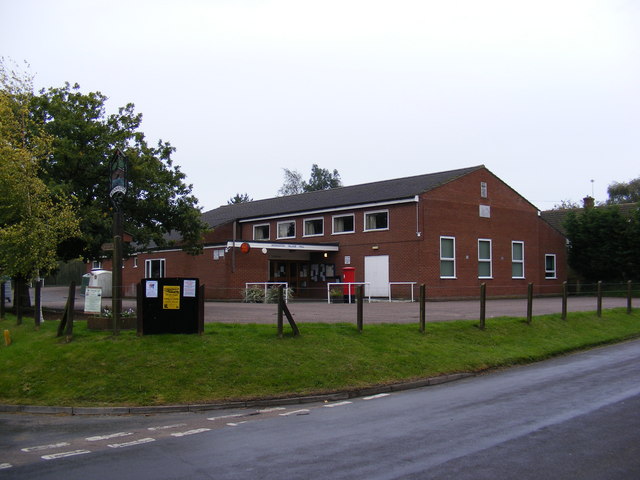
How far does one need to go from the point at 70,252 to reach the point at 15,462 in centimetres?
1462

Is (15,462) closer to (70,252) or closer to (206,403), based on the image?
(206,403)

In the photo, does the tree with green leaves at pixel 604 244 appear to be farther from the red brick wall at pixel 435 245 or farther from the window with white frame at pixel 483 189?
the window with white frame at pixel 483 189

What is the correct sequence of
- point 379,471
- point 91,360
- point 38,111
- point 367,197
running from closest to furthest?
point 379,471, point 91,360, point 38,111, point 367,197

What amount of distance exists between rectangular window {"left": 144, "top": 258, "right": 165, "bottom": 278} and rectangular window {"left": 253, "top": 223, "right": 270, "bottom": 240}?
6141 millimetres

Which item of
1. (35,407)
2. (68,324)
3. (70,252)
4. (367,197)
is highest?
(367,197)

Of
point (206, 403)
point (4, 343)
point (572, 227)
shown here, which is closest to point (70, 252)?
point (4, 343)

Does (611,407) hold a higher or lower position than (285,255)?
lower

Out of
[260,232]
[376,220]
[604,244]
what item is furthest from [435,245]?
[260,232]

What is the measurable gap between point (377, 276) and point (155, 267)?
49.6 ft

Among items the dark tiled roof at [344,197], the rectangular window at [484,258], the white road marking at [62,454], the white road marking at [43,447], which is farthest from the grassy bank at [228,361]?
the rectangular window at [484,258]

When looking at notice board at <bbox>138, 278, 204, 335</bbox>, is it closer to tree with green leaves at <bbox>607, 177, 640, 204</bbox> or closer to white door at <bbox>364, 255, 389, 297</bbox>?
white door at <bbox>364, 255, 389, 297</bbox>

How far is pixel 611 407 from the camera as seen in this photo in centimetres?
881

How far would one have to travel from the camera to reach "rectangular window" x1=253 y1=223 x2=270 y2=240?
41.2 metres

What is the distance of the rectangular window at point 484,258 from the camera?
35250 millimetres
